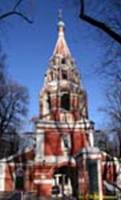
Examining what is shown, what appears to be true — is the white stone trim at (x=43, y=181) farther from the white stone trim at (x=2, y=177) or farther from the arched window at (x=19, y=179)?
the white stone trim at (x=2, y=177)

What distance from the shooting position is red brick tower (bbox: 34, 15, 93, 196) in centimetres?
3845

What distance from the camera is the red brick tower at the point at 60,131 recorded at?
3845 cm

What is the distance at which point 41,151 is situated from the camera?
38.7 metres

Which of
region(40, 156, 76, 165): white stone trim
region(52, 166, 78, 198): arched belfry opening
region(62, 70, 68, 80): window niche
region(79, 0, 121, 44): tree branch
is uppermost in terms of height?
region(62, 70, 68, 80): window niche

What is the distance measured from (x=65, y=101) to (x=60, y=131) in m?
3.81

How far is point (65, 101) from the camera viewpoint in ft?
138

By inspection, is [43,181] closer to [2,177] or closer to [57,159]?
[57,159]

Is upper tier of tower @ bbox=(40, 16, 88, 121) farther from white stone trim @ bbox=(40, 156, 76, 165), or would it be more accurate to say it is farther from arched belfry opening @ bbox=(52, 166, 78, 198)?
arched belfry opening @ bbox=(52, 166, 78, 198)

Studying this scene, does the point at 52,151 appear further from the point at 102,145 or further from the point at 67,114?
the point at 102,145

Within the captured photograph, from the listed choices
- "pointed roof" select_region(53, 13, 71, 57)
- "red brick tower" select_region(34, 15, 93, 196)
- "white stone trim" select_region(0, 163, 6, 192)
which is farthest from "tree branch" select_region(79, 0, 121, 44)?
"pointed roof" select_region(53, 13, 71, 57)

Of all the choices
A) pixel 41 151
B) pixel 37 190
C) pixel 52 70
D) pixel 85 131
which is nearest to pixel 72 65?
pixel 52 70

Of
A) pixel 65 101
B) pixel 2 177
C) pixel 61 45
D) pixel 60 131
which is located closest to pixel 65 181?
pixel 60 131

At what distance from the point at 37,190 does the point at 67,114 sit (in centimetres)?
839


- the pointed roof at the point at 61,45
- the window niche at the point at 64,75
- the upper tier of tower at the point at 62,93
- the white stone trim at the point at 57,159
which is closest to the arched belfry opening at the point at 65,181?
the white stone trim at the point at 57,159
